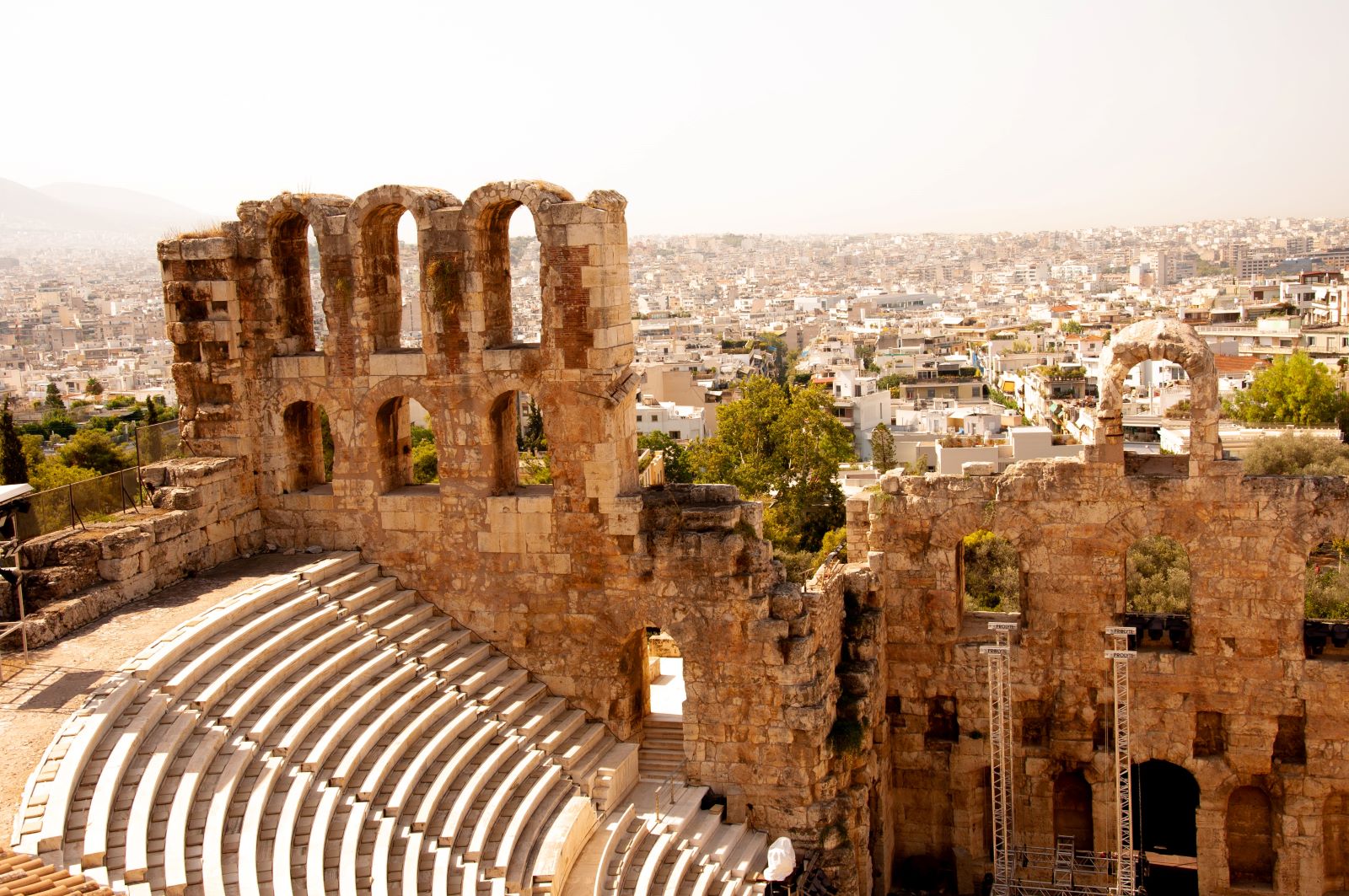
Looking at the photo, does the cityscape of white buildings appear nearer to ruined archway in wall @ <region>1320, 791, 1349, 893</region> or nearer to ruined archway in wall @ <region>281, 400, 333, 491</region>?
ruined archway in wall @ <region>1320, 791, 1349, 893</region>

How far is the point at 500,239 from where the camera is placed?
62.4 ft

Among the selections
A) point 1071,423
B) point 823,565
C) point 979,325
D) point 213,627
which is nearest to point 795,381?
point 1071,423

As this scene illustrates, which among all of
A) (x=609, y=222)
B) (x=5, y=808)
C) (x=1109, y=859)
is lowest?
(x=1109, y=859)

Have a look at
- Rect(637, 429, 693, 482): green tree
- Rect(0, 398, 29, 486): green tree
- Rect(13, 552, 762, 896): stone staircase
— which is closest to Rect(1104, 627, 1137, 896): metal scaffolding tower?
Rect(13, 552, 762, 896): stone staircase

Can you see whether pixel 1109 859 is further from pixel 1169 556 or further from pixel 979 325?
pixel 979 325

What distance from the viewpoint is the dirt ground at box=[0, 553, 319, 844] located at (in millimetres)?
12812

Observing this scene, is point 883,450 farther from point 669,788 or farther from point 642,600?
point 669,788

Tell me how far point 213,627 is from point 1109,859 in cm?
1277

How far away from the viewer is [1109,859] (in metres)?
19.6

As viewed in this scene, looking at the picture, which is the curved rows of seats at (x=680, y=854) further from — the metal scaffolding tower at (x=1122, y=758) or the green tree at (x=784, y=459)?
the green tree at (x=784, y=459)

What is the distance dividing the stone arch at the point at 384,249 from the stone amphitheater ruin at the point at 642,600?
2.2 inches

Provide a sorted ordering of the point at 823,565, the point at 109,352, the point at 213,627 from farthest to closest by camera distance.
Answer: the point at 109,352 < the point at 823,565 < the point at 213,627

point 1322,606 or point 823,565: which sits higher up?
point 823,565

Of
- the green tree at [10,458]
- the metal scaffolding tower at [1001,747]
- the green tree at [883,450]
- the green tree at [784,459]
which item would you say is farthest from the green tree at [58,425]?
the metal scaffolding tower at [1001,747]
